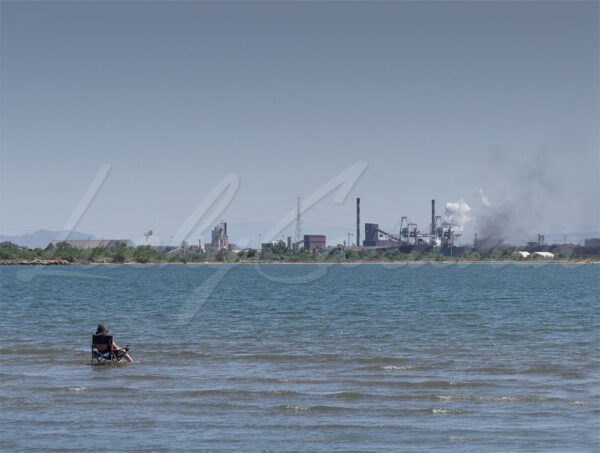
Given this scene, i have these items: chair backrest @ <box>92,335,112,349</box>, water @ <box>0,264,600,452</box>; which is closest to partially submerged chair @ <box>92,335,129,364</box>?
chair backrest @ <box>92,335,112,349</box>

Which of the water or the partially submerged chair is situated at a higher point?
the partially submerged chair

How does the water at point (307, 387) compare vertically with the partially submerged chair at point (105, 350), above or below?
below

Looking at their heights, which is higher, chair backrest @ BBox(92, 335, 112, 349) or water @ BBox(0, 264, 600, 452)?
chair backrest @ BBox(92, 335, 112, 349)

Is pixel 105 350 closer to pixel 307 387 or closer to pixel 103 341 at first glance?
pixel 103 341

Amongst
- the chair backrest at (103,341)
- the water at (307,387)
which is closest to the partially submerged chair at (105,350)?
the chair backrest at (103,341)

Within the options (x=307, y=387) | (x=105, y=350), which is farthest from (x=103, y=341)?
(x=307, y=387)

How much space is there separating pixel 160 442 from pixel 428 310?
40.9 metres

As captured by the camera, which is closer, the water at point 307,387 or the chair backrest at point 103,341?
the water at point 307,387

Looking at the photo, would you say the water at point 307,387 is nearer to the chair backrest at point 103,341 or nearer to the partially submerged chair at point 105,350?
the partially submerged chair at point 105,350

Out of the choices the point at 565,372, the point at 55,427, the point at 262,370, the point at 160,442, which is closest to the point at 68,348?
the point at 262,370

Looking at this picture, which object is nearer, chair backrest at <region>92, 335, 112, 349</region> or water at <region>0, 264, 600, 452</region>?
water at <region>0, 264, 600, 452</region>

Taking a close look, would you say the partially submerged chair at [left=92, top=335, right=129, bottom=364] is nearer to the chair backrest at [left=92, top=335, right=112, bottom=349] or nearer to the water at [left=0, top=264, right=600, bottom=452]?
the chair backrest at [left=92, top=335, right=112, bottom=349]

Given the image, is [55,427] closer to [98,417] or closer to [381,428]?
[98,417]

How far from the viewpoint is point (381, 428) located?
699 inches
